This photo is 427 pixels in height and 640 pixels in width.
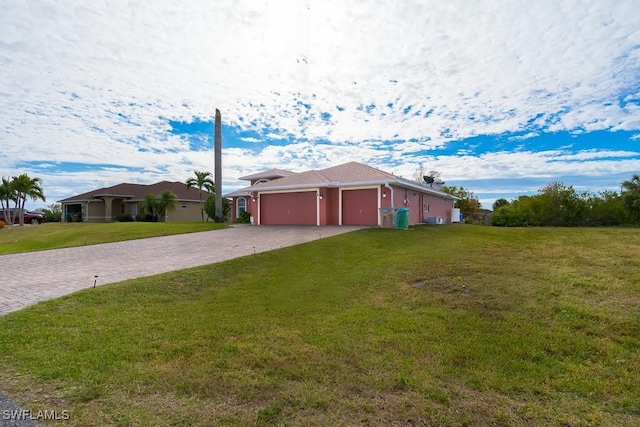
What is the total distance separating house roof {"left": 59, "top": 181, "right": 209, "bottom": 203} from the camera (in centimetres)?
3697

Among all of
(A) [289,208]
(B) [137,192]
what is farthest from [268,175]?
(B) [137,192]

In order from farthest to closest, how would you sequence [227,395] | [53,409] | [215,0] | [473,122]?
[473,122]
[215,0]
[227,395]
[53,409]

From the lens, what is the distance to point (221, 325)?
196 inches

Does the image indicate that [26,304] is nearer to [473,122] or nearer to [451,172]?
[473,122]

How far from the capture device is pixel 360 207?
63.7 ft

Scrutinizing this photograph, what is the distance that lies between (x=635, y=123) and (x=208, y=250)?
18.8 m

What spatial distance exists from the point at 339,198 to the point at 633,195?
18602 millimetres

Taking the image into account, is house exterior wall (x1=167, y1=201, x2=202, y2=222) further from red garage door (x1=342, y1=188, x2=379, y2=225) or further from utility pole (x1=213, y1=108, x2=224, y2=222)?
red garage door (x1=342, y1=188, x2=379, y2=225)

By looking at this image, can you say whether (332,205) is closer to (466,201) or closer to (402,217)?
(402,217)

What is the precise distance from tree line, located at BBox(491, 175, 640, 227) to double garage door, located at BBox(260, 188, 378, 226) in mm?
14006

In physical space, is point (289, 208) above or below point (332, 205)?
below

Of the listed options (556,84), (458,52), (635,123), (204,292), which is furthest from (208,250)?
(635,123)

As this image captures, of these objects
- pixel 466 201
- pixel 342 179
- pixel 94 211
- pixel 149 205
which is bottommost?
pixel 94 211

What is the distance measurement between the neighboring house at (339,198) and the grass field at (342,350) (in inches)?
447
